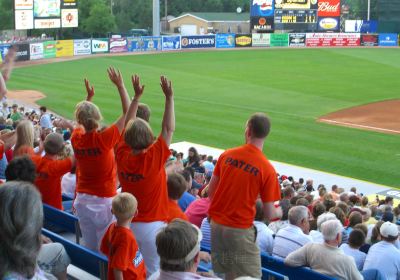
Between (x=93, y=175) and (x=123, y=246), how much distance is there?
5.00 feet

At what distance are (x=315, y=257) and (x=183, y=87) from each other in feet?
98.3

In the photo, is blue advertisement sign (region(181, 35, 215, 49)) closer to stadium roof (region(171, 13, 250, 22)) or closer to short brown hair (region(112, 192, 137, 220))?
stadium roof (region(171, 13, 250, 22))

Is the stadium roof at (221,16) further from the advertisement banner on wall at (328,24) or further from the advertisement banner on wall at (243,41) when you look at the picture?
the advertisement banner on wall at (328,24)

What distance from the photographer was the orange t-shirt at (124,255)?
5012mm

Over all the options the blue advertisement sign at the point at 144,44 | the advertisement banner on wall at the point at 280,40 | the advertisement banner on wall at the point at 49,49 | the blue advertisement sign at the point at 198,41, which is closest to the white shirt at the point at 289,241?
the advertisement banner on wall at the point at 49,49

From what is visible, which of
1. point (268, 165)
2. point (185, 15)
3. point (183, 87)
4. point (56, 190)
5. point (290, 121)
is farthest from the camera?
point (185, 15)

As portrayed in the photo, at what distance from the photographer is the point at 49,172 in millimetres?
6836

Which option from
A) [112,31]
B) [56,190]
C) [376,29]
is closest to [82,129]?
[56,190]

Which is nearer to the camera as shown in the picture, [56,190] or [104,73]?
[56,190]

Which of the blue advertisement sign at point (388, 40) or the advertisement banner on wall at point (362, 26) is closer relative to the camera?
A: the blue advertisement sign at point (388, 40)

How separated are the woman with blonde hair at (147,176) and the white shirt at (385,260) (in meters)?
2.77

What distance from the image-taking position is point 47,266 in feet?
16.3

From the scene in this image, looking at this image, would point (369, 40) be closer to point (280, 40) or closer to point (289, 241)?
point (280, 40)

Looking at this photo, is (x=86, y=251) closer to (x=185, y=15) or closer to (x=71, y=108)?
(x=71, y=108)
